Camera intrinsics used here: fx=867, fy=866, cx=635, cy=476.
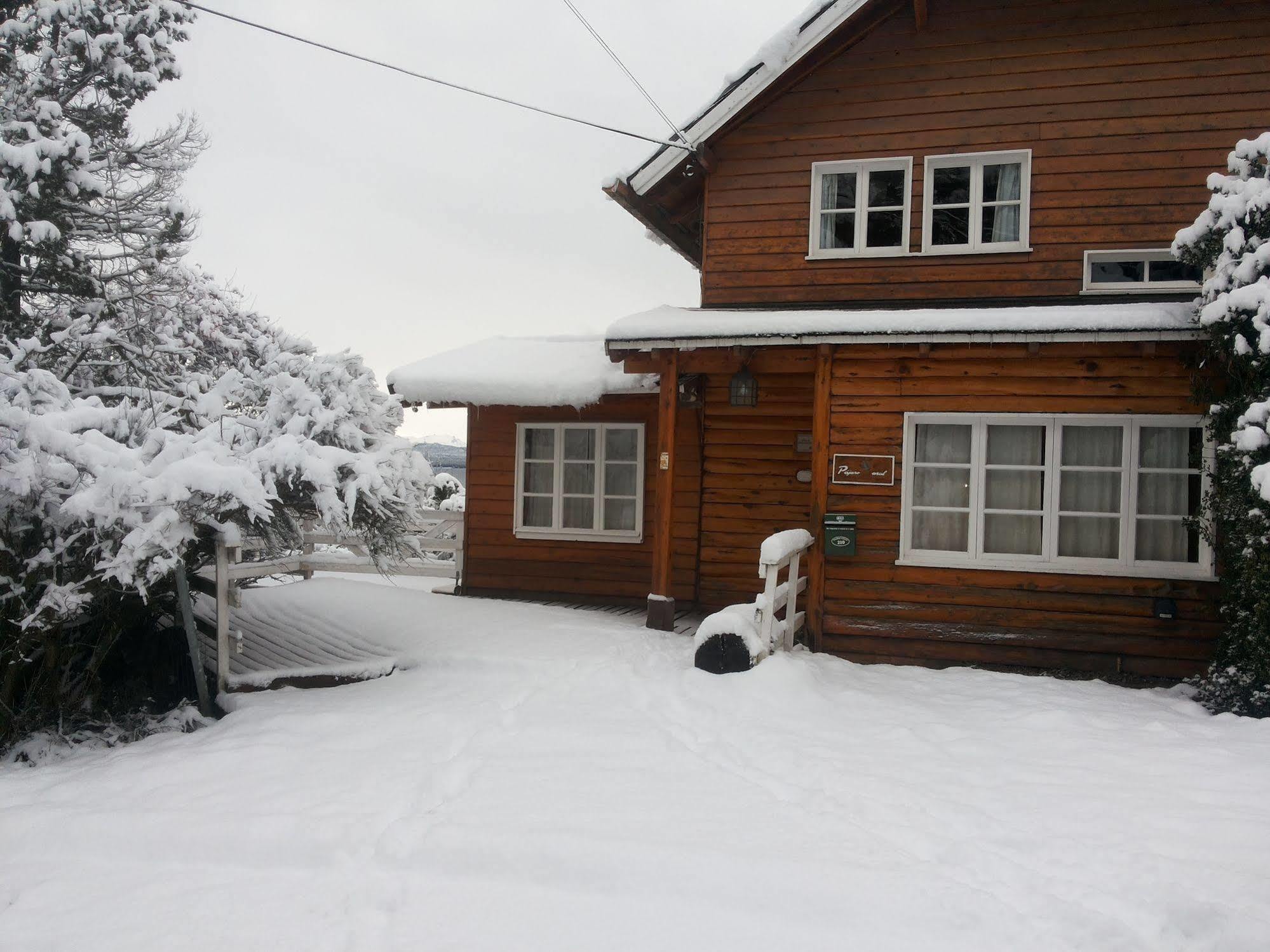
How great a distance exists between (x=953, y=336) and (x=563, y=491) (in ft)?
19.0

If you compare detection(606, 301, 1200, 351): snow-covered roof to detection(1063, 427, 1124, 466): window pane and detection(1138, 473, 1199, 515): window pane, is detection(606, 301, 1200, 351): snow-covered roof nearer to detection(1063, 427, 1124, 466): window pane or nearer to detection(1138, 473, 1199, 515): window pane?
detection(1063, 427, 1124, 466): window pane

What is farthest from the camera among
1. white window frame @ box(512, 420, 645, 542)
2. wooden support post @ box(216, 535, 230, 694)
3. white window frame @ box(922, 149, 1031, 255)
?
white window frame @ box(512, 420, 645, 542)

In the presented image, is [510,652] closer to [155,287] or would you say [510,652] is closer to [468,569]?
[468,569]

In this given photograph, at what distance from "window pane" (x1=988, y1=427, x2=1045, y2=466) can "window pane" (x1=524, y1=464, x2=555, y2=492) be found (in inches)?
228

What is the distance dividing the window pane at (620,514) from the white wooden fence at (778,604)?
3.19 metres

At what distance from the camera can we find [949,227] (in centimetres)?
956

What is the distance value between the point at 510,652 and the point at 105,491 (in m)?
3.43

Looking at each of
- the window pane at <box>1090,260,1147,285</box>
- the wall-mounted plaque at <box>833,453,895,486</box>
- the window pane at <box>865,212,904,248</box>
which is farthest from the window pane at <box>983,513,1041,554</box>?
the window pane at <box>865,212,904,248</box>

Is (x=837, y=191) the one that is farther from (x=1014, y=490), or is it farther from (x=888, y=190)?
(x=1014, y=490)

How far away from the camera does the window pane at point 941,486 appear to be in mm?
8406

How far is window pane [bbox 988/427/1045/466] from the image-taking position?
8.23 meters

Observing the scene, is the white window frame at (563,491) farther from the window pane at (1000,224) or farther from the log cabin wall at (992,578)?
the window pane at (1000,224)

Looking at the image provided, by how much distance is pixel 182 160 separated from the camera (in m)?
14.4

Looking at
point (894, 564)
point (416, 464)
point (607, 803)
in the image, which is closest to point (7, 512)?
point (416, 464)
